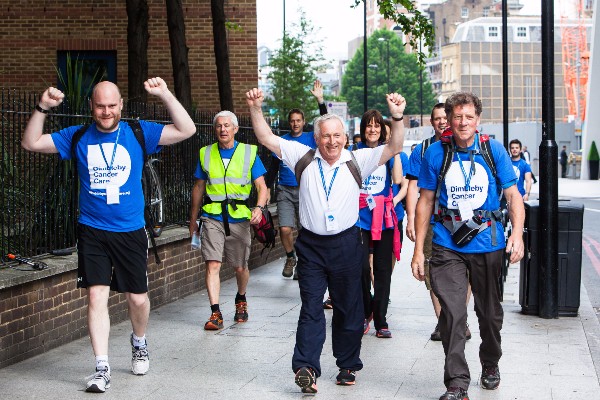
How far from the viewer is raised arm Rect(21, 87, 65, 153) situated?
7.08 meters

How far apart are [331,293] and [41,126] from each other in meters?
2.16

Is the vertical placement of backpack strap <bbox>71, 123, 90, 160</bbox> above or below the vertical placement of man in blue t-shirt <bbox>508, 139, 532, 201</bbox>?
above

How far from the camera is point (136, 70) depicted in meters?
16.2

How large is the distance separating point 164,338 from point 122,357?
0.97m

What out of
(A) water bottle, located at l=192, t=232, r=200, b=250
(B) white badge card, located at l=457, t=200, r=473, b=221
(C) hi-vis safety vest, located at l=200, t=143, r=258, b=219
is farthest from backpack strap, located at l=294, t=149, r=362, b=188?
(A) water bottle, located at l=192, t=232, r=200, b=250

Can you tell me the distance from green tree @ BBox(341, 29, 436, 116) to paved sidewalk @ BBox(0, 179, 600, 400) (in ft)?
378

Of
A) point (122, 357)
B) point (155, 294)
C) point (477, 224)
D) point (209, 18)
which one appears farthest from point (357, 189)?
point (209, 18)

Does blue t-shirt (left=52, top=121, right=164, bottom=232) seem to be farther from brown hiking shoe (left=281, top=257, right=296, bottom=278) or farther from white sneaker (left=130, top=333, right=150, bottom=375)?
brown hiking shoe (left=281, top=257, right=296, bottom=278)

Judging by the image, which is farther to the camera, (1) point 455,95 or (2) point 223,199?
(2) point 223,199

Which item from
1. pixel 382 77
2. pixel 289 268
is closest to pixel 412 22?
pixel 289 268

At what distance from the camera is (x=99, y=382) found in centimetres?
713

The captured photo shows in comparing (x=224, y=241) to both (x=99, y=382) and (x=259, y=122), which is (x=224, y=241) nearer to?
(x=259, y=122)

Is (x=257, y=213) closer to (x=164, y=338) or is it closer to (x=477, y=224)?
(x=164, y=338)

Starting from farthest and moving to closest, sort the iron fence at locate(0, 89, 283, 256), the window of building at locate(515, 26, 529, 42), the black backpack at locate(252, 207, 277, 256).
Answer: the window of building at locate(515, 26, 529, 42), the black backpack at locate(252, 207, 277, 256), the iron fence at locate(0, 89, 283, 256)
